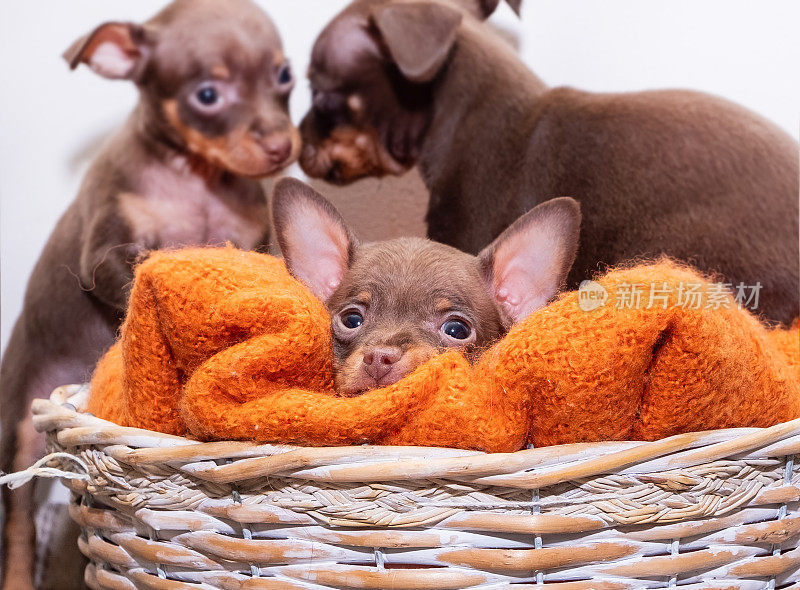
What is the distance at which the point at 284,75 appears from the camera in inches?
57.6

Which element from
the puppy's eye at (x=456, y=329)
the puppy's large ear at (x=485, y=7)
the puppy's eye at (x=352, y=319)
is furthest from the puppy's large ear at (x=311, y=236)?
the puppy's large ear at (x=485, y=7)

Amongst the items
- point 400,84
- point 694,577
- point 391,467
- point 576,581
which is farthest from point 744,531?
point 400,84

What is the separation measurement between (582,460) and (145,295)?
18.9 inches

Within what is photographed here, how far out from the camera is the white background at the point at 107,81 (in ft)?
4.88

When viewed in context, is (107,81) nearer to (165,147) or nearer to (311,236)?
(165,147)

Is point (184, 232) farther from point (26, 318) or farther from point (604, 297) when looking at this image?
point (604, 297)

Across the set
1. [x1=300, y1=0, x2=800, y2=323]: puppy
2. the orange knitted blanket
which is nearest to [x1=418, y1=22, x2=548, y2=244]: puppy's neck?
[x1=300, y1=0, x2=800, y2=323]: puppy

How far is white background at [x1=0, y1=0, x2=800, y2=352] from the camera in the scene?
149 cm

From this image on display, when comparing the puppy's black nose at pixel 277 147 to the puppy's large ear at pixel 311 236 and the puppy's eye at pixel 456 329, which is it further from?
the puppy's eye at pixel 456 329

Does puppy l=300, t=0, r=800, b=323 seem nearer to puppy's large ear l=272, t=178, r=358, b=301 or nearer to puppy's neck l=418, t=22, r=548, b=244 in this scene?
puppy's neck l=418, t=22, r=548, b=244

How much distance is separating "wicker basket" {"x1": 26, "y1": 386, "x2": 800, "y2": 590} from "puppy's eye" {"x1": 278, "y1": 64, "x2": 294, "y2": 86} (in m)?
0.83

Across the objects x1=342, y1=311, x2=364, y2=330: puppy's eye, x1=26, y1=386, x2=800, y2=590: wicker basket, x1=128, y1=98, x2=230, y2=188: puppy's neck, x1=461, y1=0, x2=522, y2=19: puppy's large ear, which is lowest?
x1=26, y1=386, x2=800, y2=590: wicker basket

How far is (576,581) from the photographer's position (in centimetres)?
76

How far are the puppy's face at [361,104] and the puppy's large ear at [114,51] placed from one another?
12.3 inches
